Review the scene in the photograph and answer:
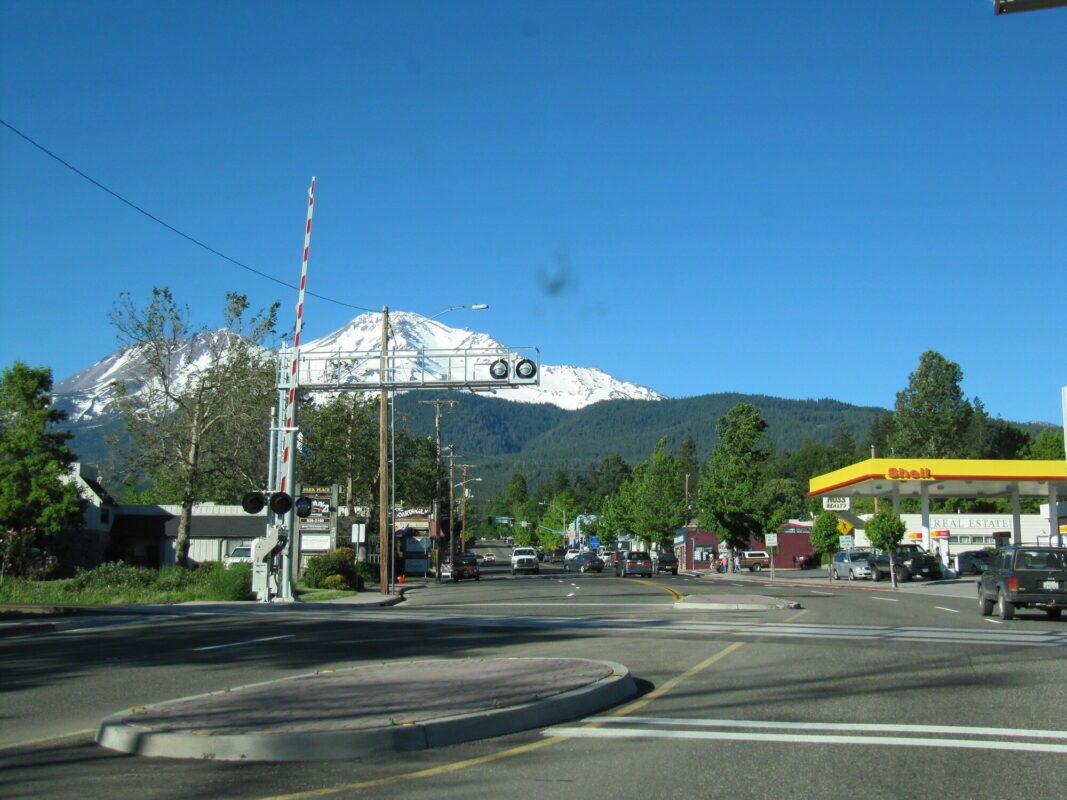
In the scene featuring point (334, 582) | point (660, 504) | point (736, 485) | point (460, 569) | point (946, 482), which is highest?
point (736, 485)

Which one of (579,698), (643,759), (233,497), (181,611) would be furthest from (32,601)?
(233,497)

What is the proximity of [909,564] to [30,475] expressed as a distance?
1652 inches

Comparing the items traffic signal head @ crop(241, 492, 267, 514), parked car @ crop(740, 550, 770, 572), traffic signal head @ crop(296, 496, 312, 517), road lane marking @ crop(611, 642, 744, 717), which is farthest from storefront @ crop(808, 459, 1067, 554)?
road lane marking @ crop(611, 642, 744, 717)

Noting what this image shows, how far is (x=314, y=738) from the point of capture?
786cm

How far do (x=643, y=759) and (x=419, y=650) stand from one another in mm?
8181

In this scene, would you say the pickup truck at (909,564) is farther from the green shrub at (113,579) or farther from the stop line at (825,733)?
the stop line at (825,733)

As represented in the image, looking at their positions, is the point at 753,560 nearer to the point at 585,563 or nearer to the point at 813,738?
the point at 585,563

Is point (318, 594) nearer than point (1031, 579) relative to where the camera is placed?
No

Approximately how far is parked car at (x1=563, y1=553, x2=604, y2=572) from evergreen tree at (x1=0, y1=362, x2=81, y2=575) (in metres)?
38.5

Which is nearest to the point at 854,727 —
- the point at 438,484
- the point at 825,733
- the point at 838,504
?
the point at 825,733

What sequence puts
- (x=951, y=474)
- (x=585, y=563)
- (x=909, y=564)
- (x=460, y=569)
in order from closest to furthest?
(x=909, y=564) < (x=951, y=474) < (x=460, y=569) < (x=585, y=563)

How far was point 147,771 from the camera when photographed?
7570 millimetres

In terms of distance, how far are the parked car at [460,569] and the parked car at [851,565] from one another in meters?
21.4

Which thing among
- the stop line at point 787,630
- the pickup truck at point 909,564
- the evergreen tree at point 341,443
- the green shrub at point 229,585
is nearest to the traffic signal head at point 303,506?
the green shrub at point 229,585
